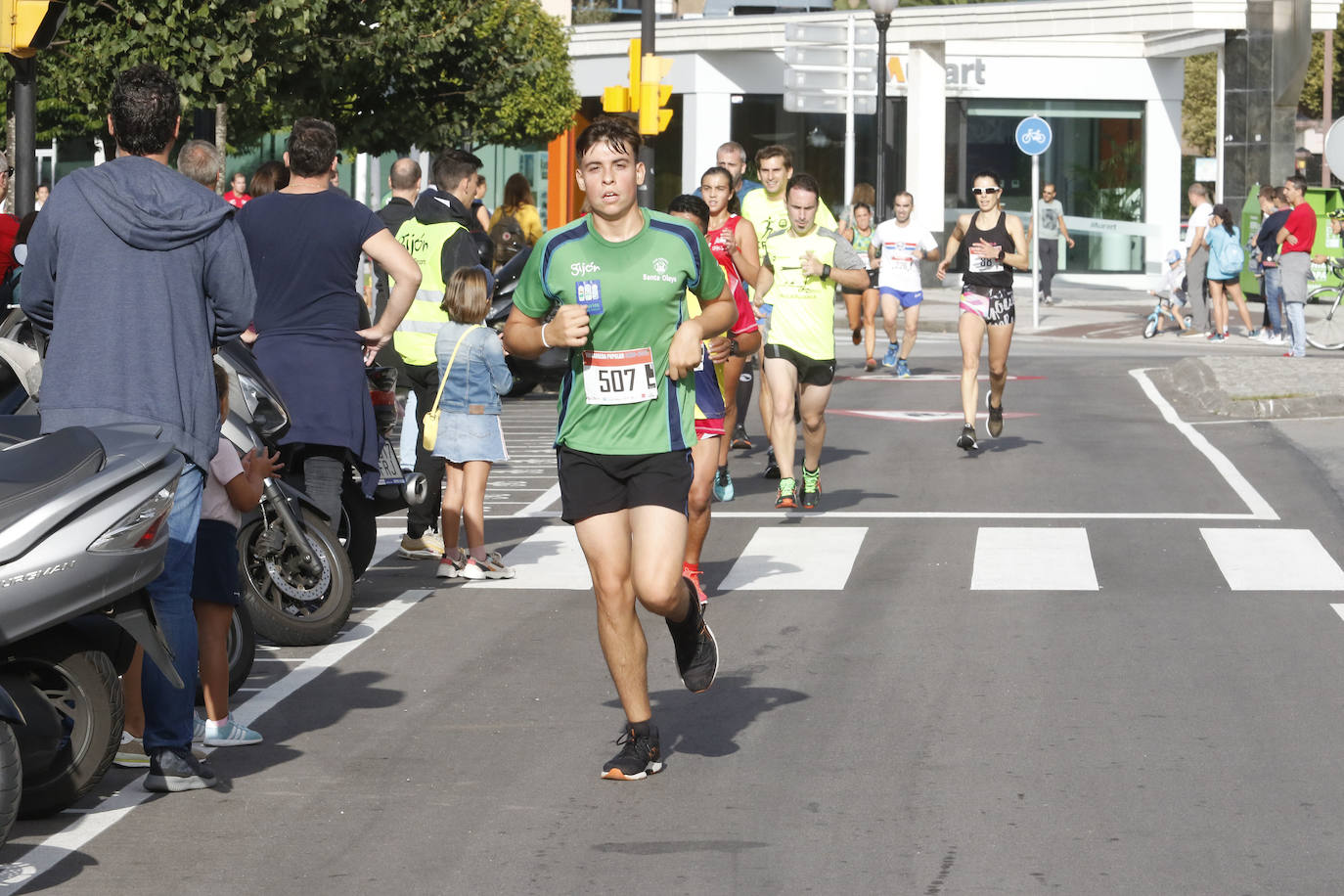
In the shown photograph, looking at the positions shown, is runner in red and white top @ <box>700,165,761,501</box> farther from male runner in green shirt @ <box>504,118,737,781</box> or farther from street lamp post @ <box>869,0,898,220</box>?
street lamp post @ <box>869,0,898,220</box>

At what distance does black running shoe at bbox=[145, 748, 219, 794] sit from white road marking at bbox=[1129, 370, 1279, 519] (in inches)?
293

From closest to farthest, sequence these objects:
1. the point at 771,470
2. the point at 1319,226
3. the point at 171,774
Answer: the point at 171,774 < the point at 771,470 < the point at 1319,226

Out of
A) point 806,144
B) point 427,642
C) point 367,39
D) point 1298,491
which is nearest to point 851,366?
point 367,39

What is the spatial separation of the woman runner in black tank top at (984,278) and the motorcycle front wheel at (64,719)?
31.8 ft

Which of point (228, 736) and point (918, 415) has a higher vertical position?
point (228, 736)

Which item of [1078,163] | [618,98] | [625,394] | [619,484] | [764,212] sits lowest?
[619,484]

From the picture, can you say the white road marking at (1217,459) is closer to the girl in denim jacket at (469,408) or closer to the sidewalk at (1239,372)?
the sidewalk at (1239,372)

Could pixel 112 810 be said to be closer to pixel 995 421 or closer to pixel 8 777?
pixel 8 777

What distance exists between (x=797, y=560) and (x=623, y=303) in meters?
4.45

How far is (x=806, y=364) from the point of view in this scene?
40.4 feet

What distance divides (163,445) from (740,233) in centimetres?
577

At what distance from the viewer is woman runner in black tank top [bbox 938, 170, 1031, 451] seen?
14.9m

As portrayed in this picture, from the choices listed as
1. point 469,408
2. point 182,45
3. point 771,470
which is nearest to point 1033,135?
point 182,45

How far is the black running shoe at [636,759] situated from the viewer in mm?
6270
